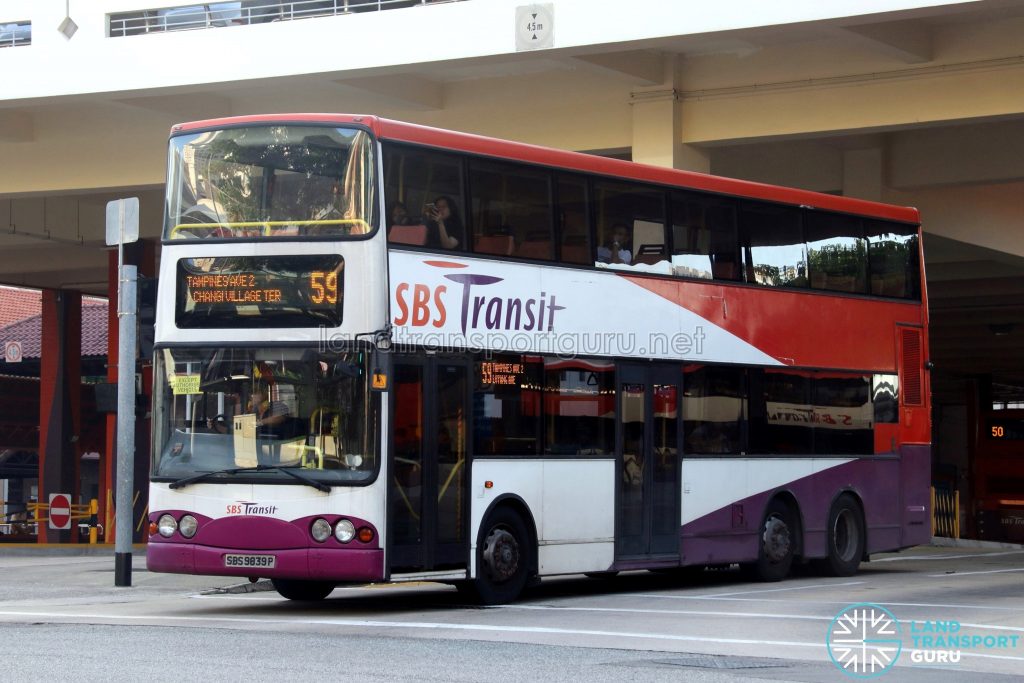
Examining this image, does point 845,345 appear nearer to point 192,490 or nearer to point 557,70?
point 557,70

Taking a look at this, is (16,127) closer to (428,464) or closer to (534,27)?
(534,27)

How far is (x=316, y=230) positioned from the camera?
44.1 feet

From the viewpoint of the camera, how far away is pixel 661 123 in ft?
67.9

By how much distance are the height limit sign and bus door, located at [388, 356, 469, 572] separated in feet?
19.1

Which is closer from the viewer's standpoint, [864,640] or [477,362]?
[864,640]

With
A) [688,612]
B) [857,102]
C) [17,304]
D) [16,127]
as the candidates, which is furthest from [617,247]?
[17,304]

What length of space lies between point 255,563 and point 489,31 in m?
8.29

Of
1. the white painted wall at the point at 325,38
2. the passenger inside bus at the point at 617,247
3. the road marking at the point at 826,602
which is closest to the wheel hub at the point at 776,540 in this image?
the road marking at the point at 826,602

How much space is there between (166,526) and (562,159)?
5.24 meters

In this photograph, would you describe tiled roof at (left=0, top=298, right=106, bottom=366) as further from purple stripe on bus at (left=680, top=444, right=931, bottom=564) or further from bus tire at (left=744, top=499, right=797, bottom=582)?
bus tire at (left=744, top=499, right=797, bottom=582)

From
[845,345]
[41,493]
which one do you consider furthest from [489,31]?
[41,493]

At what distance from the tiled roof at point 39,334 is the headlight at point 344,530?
35.8 m

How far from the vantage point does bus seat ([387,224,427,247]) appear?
13.6 metres

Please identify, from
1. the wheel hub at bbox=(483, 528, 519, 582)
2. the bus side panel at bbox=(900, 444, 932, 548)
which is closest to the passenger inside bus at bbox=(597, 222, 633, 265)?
the wheel hub at bbox=(483, 528, 519, 582)
